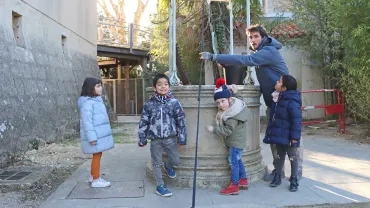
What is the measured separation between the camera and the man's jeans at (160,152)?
4.51 meters

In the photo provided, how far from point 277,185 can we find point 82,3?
37.9ft

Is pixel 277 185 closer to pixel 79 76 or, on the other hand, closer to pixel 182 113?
pixel 182 113

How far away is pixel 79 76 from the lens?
1318cm

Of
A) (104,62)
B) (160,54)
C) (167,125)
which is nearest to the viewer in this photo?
(167,125)

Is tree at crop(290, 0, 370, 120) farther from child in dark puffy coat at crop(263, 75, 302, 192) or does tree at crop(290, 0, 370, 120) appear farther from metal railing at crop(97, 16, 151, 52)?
metal railing at crop(97, 16, 151, 52)

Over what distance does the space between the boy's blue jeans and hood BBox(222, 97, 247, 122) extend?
0.38 metres

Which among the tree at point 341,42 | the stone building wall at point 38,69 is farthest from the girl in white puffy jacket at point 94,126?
the tree at point 341,42

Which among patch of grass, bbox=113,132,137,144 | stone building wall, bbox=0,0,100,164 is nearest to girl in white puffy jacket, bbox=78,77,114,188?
stone building wall, bbox=0,0,100,164

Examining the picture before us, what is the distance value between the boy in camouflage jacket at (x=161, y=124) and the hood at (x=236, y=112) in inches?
19.8

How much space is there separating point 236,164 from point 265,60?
130 cm

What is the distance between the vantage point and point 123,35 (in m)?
20.0

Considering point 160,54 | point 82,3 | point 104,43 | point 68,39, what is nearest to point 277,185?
point 68,39

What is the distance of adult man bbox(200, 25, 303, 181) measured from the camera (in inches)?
182

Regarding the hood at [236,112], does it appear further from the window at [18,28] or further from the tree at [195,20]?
the window at [18,28]
